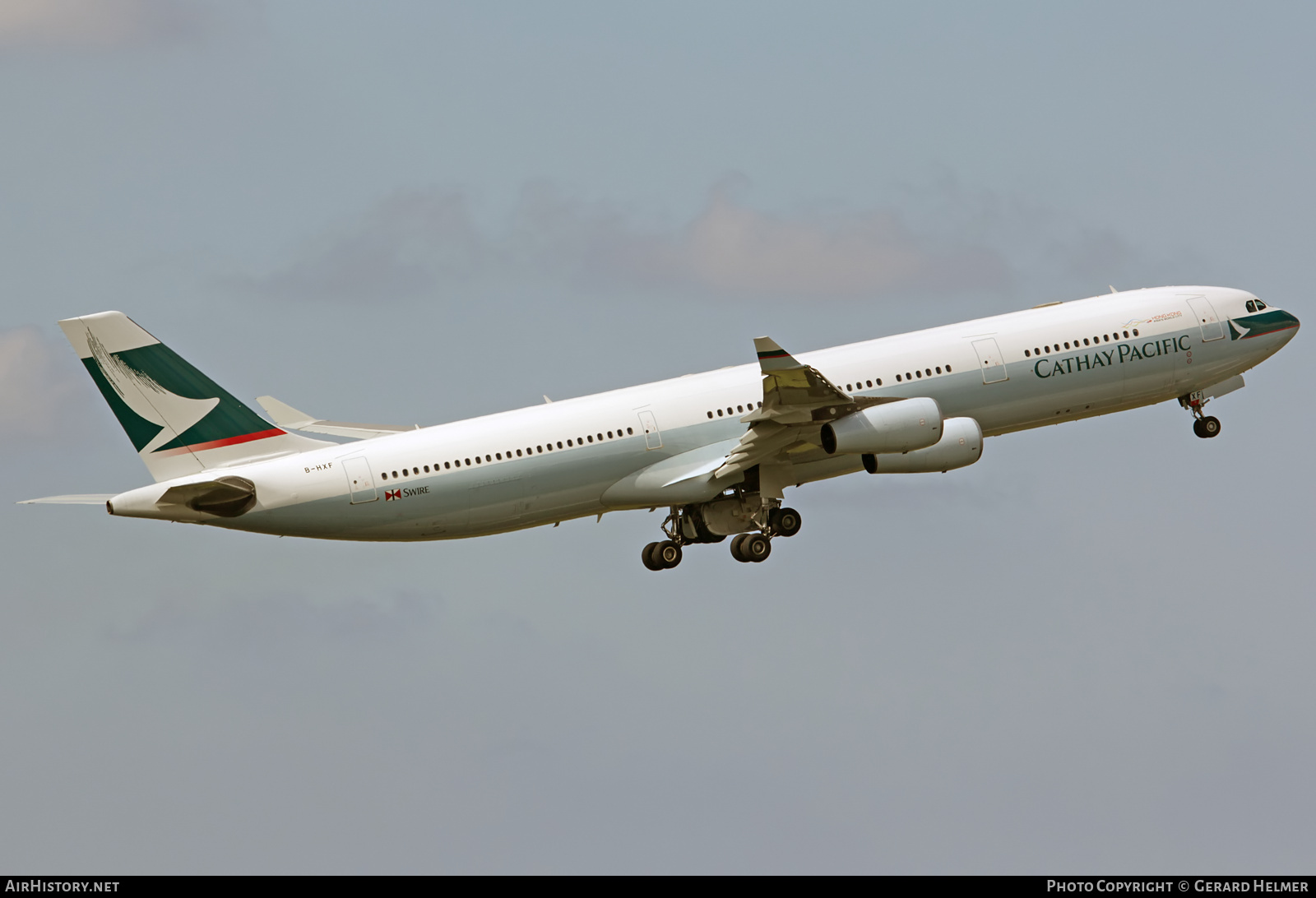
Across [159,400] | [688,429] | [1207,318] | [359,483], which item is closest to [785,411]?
[688,429]

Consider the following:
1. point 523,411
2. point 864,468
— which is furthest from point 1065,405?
point 523,411

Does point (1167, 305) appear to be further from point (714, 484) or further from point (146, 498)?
point (146, 498)

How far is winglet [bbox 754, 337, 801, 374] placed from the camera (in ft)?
166

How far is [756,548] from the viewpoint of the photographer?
58.0m

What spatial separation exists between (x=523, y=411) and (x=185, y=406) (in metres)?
9.74

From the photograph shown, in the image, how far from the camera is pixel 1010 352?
58.0 metres

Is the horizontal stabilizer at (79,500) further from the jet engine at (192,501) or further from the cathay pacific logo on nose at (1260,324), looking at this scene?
the cathay pacific logo on nose at (1260,324)

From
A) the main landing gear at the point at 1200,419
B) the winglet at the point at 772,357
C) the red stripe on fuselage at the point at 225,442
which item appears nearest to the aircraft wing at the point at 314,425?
A: the red stripe on fuselage at the point at 225,442

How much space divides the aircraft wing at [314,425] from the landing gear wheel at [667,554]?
29.8 feet

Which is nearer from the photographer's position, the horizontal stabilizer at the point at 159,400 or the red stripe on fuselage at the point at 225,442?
the horizontal stabilizer at the point at 159,400

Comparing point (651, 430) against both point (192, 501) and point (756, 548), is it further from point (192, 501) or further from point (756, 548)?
point (192, 501)

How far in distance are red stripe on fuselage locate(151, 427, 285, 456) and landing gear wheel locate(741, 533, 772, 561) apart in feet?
48.4

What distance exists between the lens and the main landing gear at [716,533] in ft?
190

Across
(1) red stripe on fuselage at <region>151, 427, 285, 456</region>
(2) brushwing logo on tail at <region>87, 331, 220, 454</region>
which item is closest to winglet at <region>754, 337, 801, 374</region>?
(1) red stripe on fuselage at <region>151, 427, 285, 456</region>
